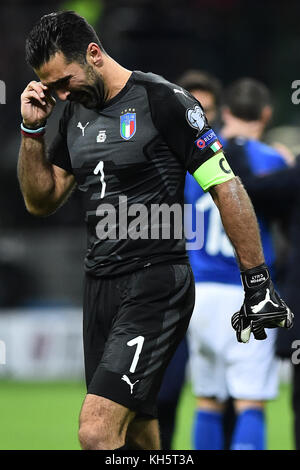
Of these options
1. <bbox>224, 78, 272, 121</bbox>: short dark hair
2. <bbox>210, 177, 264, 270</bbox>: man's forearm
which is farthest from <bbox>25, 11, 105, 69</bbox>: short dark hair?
<bbox>224, 78, 272, 121</bbox>: short dark hair

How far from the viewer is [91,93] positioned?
4.34 meters

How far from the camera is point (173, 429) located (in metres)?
6.01

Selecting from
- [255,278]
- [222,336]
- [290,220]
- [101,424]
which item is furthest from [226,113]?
[101,424]

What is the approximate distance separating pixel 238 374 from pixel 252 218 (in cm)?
197

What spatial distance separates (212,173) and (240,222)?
0.23 metres

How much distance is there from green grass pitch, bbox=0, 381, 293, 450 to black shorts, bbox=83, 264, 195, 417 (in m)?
2.81

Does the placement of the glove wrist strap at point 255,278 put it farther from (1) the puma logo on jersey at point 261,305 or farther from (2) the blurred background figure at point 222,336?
(2) the blurred background figure at point 222,336

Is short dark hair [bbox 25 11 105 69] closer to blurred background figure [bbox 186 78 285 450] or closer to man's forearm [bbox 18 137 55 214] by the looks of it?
man's forearm [bbox 18 137 55 214]

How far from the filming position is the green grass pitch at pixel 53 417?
289 inches

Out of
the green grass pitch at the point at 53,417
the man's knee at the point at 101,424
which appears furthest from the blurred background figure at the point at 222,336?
the man's knee at the point at 101,424

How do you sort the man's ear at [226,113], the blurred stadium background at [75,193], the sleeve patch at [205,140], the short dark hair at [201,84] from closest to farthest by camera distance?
the sleeve patch at [205,140], the man's ear at [226,113], the short dark hair at [201,84], the blurred stadium background at [75,193]

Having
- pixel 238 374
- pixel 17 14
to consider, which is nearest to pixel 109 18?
pixel 17 14

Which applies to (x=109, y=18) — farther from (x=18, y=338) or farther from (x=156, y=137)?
(x=156, y=137)

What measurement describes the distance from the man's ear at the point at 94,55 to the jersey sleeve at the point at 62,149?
38cm
